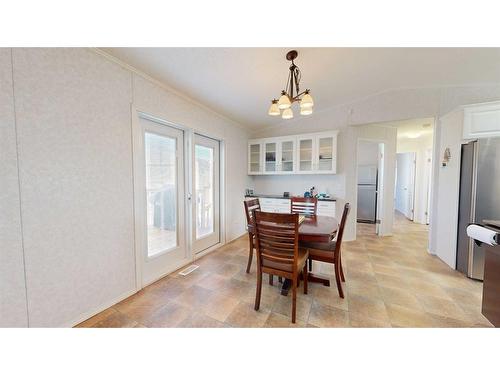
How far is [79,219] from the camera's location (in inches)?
59.0

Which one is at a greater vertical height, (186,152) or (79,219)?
(186,152)

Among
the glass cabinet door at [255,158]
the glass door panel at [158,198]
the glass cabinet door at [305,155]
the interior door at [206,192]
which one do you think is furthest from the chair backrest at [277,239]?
the glass cabinet door at [255,158]

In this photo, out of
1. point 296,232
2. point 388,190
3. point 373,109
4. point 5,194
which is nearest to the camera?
point 5,194

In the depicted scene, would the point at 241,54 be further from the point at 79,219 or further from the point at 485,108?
the point at 485,108

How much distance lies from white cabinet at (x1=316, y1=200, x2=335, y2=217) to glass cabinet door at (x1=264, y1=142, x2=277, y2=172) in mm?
1168

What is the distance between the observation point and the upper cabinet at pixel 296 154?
348 centimetres

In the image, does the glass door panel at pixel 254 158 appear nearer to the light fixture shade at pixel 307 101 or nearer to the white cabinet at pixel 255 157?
the white cabinet at pixel 255 157

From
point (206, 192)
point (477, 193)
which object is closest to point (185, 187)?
point (206, 192)

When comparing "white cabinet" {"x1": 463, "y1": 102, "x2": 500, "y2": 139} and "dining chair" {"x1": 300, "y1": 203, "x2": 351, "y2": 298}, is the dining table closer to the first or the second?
"dining chair" {"x1": 300, "y1": 203, "x2": 351, "y2": 298}

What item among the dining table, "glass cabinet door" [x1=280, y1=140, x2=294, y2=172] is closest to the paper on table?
the dining table

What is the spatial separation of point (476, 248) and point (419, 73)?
2319 mm

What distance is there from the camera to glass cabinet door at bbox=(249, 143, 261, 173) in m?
4.09

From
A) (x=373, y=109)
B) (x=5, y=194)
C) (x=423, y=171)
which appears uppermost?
(x=373, y=109)

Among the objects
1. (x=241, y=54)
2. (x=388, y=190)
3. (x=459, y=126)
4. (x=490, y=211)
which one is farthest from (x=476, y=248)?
(x=241, y=54)
